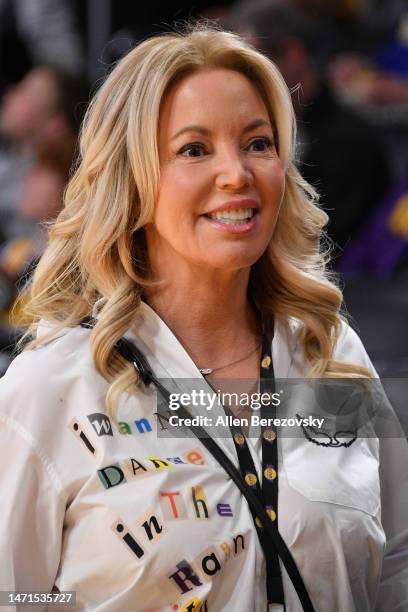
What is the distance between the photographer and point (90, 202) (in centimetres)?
185

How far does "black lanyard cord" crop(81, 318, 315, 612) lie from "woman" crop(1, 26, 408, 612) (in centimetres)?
1

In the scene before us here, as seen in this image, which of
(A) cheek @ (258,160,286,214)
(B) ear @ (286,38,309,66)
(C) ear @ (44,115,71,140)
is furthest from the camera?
(C) ear @ (44,115,71,140)

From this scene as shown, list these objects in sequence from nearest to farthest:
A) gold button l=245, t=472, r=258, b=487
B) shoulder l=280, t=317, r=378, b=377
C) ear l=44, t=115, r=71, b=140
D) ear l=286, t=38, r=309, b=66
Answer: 1. gold button l=245, t=472, r=258, b=487
2. shoulder l=280, t=317, r=378, b=377
3. ear l=286, t=38, r=309, b=66
4. ear l=44, t=115, r=71, b=140

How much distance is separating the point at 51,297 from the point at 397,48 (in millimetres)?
3325

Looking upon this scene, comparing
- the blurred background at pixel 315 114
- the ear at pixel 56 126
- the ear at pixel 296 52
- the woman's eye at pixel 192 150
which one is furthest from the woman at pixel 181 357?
the ear at pixel 56 126

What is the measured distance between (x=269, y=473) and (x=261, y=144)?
0.55 meters

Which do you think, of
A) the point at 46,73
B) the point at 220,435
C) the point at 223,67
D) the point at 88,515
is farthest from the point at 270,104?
the point at 46,73

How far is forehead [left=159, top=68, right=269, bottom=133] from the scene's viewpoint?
1771mm

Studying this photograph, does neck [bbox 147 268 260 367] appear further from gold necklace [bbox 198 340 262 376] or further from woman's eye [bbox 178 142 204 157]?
woman's eye [bbox 178 142 204 157]

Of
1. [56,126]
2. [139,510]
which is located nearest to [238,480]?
[139,510]

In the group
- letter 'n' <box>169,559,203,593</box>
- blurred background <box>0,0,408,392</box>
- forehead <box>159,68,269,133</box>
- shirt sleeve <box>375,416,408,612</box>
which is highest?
forehead <box>159,68,269,133</box>

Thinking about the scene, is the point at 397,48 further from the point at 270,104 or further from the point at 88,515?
the point at 88,515

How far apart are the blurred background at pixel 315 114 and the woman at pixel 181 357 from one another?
67.9 inches

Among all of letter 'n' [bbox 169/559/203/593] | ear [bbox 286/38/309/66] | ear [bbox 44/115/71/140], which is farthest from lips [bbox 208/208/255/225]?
ear [bbox 44/115/71/140]
